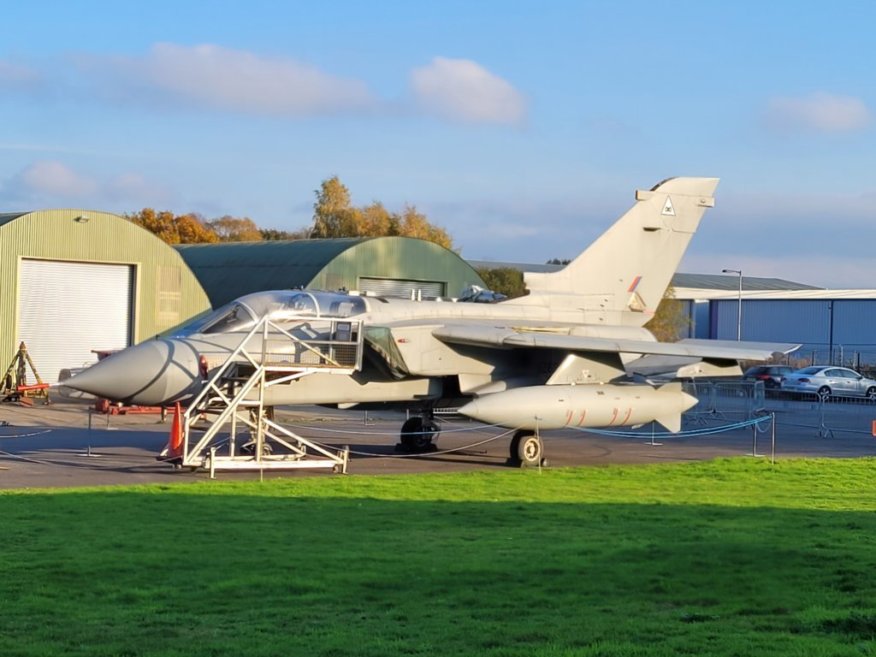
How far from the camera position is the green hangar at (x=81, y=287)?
36.6 m

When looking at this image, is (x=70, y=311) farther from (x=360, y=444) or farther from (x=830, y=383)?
(x=830, y=383)

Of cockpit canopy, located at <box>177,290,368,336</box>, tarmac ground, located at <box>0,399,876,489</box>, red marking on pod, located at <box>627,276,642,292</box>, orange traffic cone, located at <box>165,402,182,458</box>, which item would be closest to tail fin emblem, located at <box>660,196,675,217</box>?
red marking on pod, located at <box>627,276,642,292</box>

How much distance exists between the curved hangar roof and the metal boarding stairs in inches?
961

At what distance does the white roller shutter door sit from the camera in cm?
3759

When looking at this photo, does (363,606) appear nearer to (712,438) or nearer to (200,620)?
(200,620)

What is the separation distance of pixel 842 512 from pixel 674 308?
5547 cm

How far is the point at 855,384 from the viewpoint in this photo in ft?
166

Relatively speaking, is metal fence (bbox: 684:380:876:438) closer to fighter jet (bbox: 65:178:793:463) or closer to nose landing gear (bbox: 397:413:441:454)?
fighter jet (bbox: 65:178:793:463)

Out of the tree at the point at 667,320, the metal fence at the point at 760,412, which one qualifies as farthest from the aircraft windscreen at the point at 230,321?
the tree at the point at 667,320

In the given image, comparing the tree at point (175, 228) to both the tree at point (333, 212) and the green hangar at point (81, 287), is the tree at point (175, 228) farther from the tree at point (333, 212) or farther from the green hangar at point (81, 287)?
the green hangar at point (81, 287)

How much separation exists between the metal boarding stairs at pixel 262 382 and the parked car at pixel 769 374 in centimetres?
3497

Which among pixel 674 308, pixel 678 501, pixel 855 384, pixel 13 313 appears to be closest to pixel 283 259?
pixel 13 313

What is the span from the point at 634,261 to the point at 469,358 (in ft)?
16.4

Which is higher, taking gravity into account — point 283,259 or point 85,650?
point 283,259
